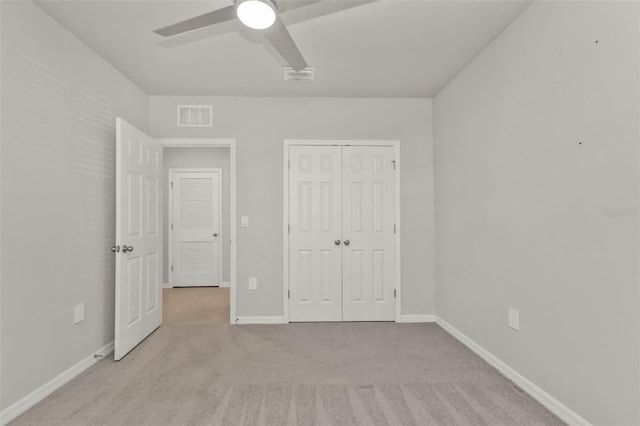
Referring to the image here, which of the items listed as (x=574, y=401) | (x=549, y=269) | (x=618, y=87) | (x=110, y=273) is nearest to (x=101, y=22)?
(x=110, y=273)

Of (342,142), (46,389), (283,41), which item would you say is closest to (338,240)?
(342,142)

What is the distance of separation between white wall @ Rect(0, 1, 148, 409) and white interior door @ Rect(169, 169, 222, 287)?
2.70 m

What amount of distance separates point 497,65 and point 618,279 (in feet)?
5.56

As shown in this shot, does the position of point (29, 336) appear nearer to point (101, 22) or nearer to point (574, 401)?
point (101, 22)

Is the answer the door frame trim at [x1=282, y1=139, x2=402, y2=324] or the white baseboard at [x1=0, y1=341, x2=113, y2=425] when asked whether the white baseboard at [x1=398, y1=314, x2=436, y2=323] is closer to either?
the door frame trim at [x1=282, y1=139, x2=402, y2=324]

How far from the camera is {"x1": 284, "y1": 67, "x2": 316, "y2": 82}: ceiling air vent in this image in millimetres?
2901

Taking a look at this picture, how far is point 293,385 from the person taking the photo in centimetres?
220

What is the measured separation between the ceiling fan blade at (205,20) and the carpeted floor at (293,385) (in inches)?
84.4

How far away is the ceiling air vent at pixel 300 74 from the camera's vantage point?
2.90m

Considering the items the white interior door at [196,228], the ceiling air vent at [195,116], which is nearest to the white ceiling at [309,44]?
the ceiling air vent at [195,116]

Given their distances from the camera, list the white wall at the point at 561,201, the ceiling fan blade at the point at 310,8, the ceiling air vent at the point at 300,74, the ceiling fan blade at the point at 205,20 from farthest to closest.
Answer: the ceiling air vent at the point at 300,74 < the ceiling fan blade at the point at 310,8 < the ceiling fan blade at the point at 205,20 < the white wall at the point at 561,201

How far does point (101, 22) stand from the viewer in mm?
2238

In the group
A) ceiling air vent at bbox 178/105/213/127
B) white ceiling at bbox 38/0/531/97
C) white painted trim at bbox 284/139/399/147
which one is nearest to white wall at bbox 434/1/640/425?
white ceiling at bbox 38/0/531/97

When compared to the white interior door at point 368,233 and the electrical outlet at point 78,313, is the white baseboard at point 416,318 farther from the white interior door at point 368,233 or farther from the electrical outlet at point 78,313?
the electrical outlet at point 78,313
